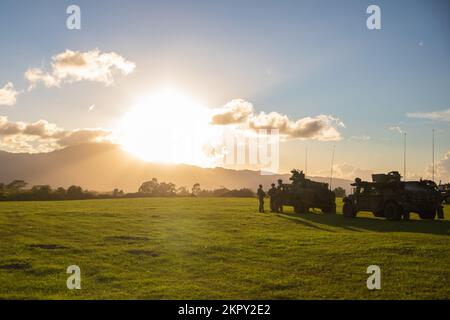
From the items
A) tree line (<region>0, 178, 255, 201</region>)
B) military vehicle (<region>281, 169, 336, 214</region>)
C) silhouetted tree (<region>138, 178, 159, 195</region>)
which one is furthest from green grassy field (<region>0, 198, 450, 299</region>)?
silhouetted tree (<region>138, 178, 159, 195</region>)

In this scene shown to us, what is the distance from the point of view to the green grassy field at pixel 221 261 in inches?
401

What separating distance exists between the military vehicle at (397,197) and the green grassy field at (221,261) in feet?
12.8

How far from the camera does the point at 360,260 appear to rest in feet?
43.1

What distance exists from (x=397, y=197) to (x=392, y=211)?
76cm

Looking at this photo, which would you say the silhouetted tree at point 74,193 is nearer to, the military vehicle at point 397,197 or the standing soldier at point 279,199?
the standing soldier at point 279,199

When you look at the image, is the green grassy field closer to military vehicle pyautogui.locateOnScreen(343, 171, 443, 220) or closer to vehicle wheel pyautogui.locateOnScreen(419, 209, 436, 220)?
military vehicle pyautogui.locateOnScreen(343, 171, 443, 220)

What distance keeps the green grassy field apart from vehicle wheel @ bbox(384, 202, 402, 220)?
385 cm

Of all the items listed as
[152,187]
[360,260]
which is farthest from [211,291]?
[152,187]

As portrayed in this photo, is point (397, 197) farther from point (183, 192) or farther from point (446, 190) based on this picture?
point (183, 192)

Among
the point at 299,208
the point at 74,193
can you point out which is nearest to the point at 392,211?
the point at 299,208

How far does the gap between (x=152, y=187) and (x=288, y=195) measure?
2032 inches

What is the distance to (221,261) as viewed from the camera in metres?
13.3

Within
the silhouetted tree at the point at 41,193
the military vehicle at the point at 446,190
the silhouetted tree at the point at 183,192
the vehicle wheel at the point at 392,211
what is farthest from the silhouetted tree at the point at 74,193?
the vehicle wheel at the point at 392,211
